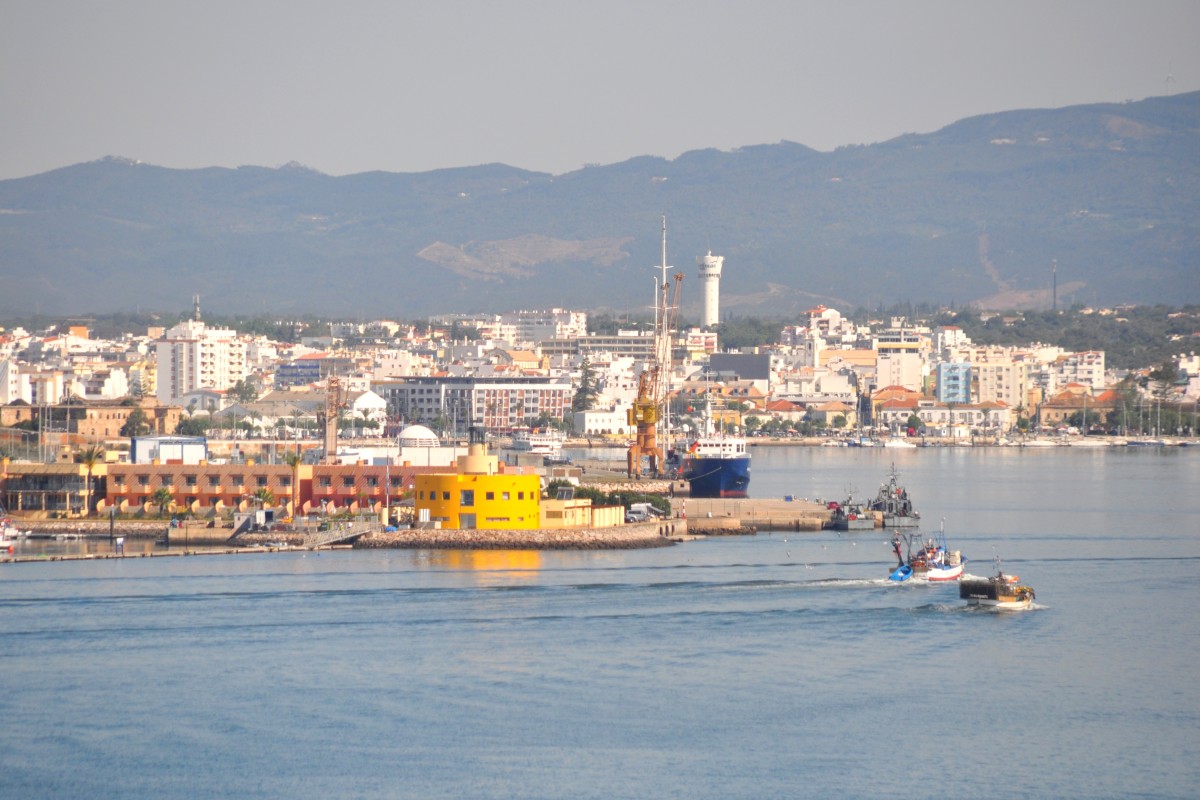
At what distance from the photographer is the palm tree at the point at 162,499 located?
28688 millimetres

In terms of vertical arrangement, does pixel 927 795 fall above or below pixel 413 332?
below

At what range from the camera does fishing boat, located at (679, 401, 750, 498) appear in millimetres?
38469

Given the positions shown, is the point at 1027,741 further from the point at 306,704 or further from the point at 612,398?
the point at 612,398

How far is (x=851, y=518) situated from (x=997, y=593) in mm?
10986

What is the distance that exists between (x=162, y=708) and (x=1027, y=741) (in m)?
6.57

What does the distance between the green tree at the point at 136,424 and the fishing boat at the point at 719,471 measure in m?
17.4

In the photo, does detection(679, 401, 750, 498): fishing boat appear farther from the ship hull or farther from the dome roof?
the dome roof

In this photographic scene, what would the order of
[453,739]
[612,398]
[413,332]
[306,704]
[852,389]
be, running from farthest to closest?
[413,332] < [852,389] < [612,398] < [306,704] < [453,739]

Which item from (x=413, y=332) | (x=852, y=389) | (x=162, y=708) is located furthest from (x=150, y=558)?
(x=413, y=332)

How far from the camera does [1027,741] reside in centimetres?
1454

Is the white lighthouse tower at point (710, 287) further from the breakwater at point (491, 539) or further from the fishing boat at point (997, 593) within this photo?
the fishing boat at point (997, 593)

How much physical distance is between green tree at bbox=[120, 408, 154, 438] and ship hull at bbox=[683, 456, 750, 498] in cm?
1789

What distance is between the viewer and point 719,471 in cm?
3856

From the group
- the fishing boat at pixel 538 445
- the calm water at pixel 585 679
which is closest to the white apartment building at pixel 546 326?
the fishing boat at pixel 538 445
